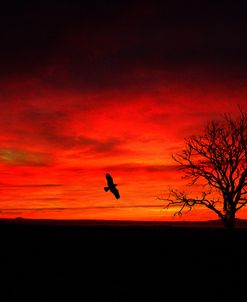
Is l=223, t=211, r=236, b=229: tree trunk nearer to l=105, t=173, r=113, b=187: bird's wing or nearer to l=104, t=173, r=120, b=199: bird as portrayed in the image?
l=104, t=173, r=120, b=199: bird

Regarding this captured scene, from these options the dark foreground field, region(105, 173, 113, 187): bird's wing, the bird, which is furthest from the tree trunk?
the dark foreground field

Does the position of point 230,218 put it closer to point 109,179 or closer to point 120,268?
point 109,179

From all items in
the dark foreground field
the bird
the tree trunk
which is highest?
the bird

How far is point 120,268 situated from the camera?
1338 centimetres

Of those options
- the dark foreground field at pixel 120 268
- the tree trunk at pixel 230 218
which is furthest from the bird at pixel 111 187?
the tree trunk at pixel 230 218

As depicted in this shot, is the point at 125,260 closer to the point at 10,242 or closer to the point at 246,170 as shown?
the point at 10,242

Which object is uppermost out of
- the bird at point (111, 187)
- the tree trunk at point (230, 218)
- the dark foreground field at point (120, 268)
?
the bird at point (111, 187)

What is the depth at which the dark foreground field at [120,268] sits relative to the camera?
1069cm

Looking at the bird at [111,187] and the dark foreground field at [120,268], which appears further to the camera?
the bird at [111,187]

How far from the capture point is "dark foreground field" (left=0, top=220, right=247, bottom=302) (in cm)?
1069

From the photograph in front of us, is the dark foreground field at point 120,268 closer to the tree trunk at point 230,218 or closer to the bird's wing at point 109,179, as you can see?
the bird's wing at point 109,179

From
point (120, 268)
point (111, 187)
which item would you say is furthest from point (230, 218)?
point (120, 268)

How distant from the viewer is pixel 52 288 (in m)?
11.1

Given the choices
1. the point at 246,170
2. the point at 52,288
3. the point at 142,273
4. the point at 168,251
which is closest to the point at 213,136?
the point at 246,170
